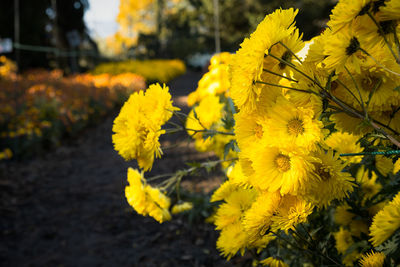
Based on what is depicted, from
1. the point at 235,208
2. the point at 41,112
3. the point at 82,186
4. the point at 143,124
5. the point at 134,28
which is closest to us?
the point at 143,124

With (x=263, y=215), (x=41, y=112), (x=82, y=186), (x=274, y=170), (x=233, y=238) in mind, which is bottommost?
(x=82, y=186)

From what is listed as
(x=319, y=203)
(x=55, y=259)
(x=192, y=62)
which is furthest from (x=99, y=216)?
(x=192, y=62)

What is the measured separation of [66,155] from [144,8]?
92.4 ft

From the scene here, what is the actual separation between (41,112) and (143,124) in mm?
5099

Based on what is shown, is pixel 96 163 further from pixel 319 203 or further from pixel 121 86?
pixel 121 86

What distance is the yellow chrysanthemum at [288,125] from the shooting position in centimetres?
70

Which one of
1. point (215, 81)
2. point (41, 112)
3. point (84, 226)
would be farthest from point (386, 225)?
point (41, 112)

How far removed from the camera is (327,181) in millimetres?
739

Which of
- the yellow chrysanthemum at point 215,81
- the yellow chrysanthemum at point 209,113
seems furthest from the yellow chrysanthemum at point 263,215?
the yellow chrysanthemum at point 215,81

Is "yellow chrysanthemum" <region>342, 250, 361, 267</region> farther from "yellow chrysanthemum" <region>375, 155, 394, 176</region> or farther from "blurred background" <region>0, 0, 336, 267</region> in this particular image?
"blurred background" <region>0, 0, 336, 267</region>

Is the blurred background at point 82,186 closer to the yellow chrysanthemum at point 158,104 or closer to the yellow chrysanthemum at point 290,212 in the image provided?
the yellow chrysanthemum at point 158,104

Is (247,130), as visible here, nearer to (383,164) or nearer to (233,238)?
(233,238)

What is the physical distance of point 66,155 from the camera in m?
5.20

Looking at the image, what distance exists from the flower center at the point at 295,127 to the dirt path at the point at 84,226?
1644 millimetres
